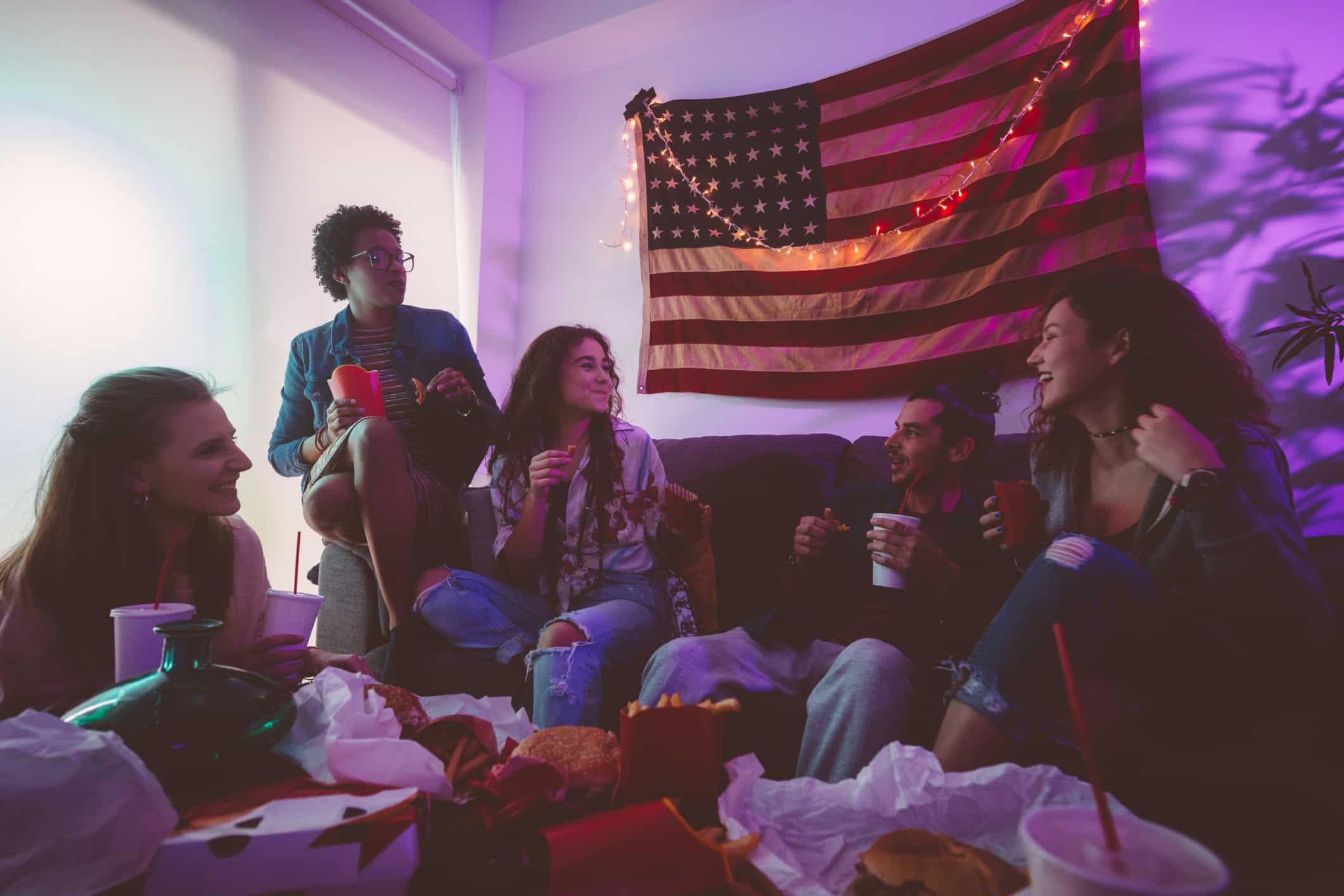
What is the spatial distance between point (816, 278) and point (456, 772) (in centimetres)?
225

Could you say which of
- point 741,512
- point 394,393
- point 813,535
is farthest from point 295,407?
point 813,535

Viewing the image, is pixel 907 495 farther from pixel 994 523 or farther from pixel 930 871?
pixel 930 871

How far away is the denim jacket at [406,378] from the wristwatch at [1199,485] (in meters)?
1.78

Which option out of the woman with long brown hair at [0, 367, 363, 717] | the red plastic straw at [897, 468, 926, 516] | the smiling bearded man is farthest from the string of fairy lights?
the woman with long brown hair at [0, 367, 363, 717]

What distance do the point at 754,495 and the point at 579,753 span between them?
1245 millimetres

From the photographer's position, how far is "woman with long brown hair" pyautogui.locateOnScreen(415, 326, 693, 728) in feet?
4.87

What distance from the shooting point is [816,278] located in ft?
8.80

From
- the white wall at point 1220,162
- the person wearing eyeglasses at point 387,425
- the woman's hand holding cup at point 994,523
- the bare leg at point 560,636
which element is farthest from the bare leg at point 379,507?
the white wall at point 1220,162

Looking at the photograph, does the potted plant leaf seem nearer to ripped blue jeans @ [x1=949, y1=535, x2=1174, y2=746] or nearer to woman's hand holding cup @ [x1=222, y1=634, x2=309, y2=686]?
ripped blue jeans @ [x1=949, y1=535, x2=1174, y2=746]

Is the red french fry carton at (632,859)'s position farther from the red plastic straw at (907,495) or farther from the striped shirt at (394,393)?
the striped shirt at (394,393)

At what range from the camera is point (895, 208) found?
2.54 m

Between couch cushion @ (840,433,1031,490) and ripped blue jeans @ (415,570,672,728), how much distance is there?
68cm

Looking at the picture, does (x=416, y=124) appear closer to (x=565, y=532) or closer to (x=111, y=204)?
(x=111, y=204)

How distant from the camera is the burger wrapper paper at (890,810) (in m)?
0.73
